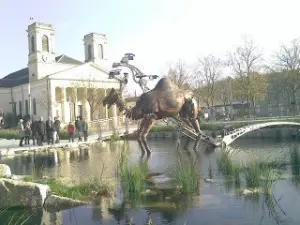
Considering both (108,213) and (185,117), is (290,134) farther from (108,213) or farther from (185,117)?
(108,213)

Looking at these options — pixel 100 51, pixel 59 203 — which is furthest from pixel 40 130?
pixel 100 51

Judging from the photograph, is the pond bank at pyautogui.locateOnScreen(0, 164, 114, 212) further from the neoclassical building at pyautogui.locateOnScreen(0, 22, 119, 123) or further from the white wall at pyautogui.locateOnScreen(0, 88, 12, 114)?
the white wall at pyautogui.locateOnScreen(0, 88, 12, 114)

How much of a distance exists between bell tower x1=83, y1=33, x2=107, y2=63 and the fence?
41.5m

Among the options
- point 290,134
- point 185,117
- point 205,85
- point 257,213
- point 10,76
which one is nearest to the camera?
point 257,213

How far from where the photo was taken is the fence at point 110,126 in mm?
31805

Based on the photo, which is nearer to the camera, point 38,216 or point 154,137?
point 38,216

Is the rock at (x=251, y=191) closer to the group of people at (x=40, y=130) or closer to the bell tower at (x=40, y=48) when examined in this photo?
the group of people at (x=40, y=130)

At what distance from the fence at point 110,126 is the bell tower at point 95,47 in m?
41.5

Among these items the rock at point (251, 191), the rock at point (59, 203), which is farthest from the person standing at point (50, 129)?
the rock at point (251, 191)

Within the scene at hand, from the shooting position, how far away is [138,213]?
24.2 feet

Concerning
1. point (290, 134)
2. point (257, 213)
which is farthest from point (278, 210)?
point (290, 134)

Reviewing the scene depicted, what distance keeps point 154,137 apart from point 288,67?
2302 centimetres

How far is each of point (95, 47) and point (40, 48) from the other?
10.9 metres

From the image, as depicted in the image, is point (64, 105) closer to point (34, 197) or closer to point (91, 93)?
point (91, 93)
